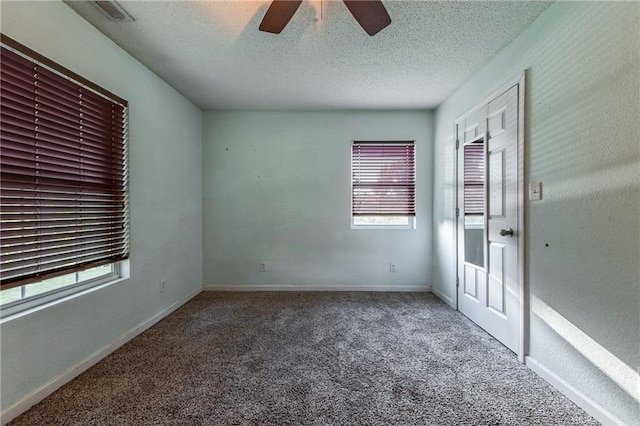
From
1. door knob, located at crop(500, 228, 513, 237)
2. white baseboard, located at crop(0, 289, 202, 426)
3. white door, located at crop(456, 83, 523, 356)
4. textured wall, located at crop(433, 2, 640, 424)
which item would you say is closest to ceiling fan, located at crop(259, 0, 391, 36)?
textured wall, located at crop(433, 2, 640, 424)

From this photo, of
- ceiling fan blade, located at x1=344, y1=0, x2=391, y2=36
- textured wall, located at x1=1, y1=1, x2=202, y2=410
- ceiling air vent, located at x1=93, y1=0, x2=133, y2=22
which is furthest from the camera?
ceiling air vent, located at x1=93, y1=0, x2=133, y2=22

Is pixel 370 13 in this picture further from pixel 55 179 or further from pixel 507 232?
pixel 55 179

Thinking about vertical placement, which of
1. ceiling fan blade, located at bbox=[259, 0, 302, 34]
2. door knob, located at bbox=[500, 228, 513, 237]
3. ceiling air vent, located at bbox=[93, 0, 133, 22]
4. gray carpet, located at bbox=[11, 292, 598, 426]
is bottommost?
gray carpet, located at bbox=[11, 292, 598, 426]

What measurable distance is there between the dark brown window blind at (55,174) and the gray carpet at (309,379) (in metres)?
0.81

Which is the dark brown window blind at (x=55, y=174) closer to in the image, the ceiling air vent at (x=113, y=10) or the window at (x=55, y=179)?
the window at (x=55, y=179)

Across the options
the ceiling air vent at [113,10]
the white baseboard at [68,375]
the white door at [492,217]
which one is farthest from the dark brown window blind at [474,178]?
the white baseboard at [68,375]

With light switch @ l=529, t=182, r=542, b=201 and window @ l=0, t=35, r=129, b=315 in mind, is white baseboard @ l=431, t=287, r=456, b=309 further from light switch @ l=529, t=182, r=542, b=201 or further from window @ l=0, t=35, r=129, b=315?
window @ l=0, t=35, r=129, b=315

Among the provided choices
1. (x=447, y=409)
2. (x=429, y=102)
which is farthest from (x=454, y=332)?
(x=429, y=102)

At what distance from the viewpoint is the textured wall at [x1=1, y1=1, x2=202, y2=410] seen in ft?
5.04

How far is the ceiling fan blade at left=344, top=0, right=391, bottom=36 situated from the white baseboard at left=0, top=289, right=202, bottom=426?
9.17 feet

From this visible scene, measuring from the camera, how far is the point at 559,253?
1685mm

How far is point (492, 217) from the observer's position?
92.3 inches

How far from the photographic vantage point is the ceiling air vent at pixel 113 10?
1714 millimetres

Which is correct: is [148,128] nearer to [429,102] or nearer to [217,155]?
[217,155]
